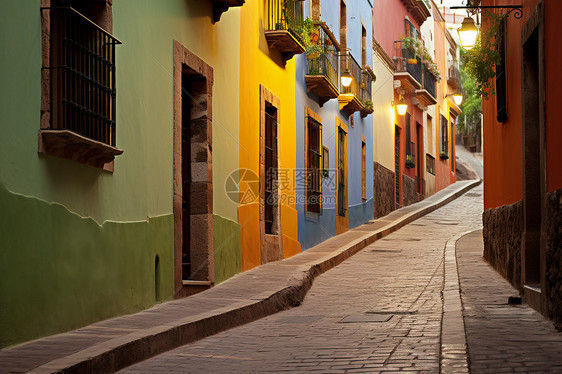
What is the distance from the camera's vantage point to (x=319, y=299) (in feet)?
37.1

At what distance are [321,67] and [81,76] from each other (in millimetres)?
10763

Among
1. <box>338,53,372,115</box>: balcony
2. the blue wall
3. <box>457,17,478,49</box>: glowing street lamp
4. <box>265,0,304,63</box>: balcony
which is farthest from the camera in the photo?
<box>338,53,372,115</box>: balcony

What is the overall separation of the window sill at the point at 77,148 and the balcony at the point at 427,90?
23449mm

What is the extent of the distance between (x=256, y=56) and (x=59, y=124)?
6.73 meters

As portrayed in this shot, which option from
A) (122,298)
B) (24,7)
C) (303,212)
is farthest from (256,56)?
(24,7)

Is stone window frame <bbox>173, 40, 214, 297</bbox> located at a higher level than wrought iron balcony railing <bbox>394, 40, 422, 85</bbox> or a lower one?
lower

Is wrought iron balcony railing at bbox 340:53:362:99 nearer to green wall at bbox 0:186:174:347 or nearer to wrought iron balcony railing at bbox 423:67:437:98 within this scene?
wrought iron balcony railing at bbox 423:67:437:98

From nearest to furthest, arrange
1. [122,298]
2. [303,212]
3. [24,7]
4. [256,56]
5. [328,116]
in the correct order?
1. [24,7]
2. [122,298]
3. [256,56]
4. [303,212]
5. [328,116]

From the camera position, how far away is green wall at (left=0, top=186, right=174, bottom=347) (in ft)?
20.4

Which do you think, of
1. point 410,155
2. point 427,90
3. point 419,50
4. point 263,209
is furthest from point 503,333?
point 427,90

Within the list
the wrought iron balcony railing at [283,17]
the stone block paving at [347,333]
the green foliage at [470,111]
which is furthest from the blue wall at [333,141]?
the green foliage at [470,111]

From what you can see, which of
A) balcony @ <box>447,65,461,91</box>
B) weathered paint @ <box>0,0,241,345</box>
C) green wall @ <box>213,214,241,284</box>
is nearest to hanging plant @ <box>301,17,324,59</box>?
weathered paint @ <box>0,0,241,345</box>

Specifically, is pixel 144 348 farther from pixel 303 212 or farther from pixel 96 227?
pixel 303 212

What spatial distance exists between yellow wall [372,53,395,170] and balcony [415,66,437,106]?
2.81 metres
